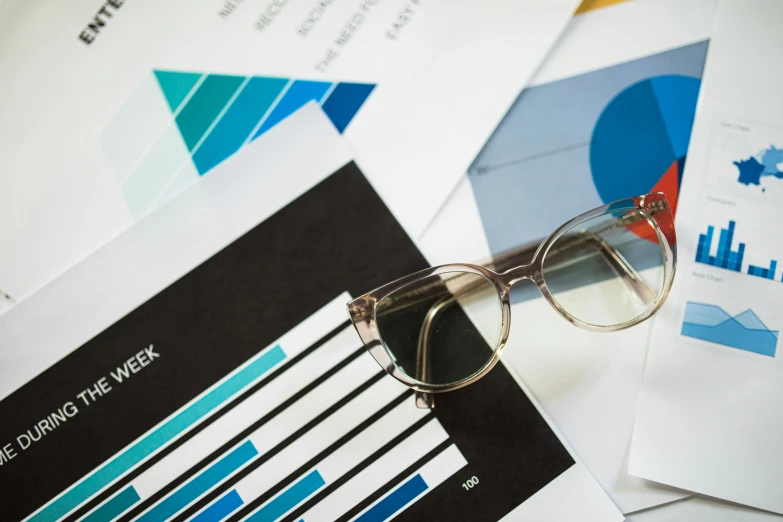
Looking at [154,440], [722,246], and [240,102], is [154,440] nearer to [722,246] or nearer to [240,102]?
[240,102]

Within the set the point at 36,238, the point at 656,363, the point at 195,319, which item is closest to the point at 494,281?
the point at 656,363

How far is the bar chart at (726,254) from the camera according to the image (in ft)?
1.69

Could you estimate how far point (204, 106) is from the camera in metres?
0.53

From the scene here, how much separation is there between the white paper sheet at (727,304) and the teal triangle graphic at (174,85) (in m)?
0.46

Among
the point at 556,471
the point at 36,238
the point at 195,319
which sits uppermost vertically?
the point at 36,238

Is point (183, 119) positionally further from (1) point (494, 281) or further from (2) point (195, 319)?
(1) point (494, 281)

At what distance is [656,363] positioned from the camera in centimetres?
51

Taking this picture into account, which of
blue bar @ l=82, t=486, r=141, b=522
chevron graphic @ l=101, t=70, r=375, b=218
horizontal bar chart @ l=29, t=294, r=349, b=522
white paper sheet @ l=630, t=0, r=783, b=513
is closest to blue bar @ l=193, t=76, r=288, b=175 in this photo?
chevron graphic @ l=101, t=70, r=375, b=218

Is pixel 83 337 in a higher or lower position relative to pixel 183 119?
lower

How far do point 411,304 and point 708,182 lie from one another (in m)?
0.29

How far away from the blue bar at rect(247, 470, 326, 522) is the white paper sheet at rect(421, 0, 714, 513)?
19cm

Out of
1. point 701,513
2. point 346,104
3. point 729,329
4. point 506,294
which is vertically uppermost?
point 346,104

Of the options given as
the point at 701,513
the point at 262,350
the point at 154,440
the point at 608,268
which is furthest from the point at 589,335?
the point at 154,440

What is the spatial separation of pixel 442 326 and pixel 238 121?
259mm
